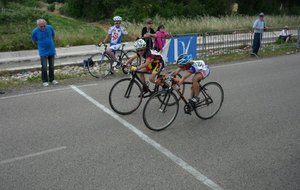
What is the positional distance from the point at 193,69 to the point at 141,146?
194 cm

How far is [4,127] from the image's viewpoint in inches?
275

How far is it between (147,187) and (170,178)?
16.4 inches

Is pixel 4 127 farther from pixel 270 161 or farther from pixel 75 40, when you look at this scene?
pixel 75 40

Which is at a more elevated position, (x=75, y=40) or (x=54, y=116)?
(x=75, y=40)

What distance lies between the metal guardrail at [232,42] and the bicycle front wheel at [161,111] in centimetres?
906

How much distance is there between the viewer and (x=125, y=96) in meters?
7.60

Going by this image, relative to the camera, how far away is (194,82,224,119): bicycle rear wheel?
24.3 feet

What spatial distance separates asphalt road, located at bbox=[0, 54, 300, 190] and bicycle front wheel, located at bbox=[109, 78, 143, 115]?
17 centimetres

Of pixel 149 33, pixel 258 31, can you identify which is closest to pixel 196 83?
pixel 149 33

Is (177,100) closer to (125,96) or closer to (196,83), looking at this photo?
(196,83)

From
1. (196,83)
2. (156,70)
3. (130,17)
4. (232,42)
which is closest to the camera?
(196,83)

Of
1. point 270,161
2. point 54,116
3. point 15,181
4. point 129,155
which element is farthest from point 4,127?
point 270,161

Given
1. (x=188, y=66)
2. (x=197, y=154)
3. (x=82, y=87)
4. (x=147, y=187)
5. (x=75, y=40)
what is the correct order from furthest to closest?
(x=75, y=40)
(x=82, y=87)
(x=188, y=66)
(x=197, y=154)
(x=147, y=187)

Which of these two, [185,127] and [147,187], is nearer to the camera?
[147,187]
